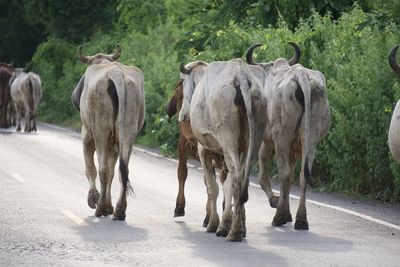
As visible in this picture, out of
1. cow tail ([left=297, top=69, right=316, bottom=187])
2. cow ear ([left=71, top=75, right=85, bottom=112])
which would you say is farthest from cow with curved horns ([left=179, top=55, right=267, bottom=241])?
cow ear ([left=71, top=75, right=85, bottom=112])

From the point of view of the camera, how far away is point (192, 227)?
43.9ft

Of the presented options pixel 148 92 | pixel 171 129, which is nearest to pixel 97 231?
pixel 171 129

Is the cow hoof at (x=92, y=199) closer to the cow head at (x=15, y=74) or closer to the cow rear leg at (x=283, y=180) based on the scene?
the cow rear leg at (x=283, y=180)

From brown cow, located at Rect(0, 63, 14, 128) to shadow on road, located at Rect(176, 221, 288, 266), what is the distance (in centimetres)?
2400

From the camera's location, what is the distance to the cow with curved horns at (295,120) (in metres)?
13.4

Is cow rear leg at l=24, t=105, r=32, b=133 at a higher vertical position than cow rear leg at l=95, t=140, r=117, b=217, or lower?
lower

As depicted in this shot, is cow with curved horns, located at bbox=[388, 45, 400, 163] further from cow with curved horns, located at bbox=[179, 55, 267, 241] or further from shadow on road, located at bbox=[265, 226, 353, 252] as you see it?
cow with curved horns, located at bbox=[179, 55, 267, 241]

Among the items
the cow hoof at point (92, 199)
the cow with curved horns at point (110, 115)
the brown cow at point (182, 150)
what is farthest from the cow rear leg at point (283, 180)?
the cow hoof at point (92, 199)

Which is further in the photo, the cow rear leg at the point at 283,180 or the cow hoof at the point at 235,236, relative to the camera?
the cow rear leg at the point at 283,180

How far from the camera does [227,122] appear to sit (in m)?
12.5

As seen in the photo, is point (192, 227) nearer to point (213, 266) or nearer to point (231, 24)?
point (213, 266)

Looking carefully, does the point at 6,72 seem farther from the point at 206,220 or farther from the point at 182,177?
the point at 206,220

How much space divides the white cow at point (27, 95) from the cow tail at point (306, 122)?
20.1 m

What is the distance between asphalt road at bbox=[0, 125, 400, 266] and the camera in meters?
11.0
